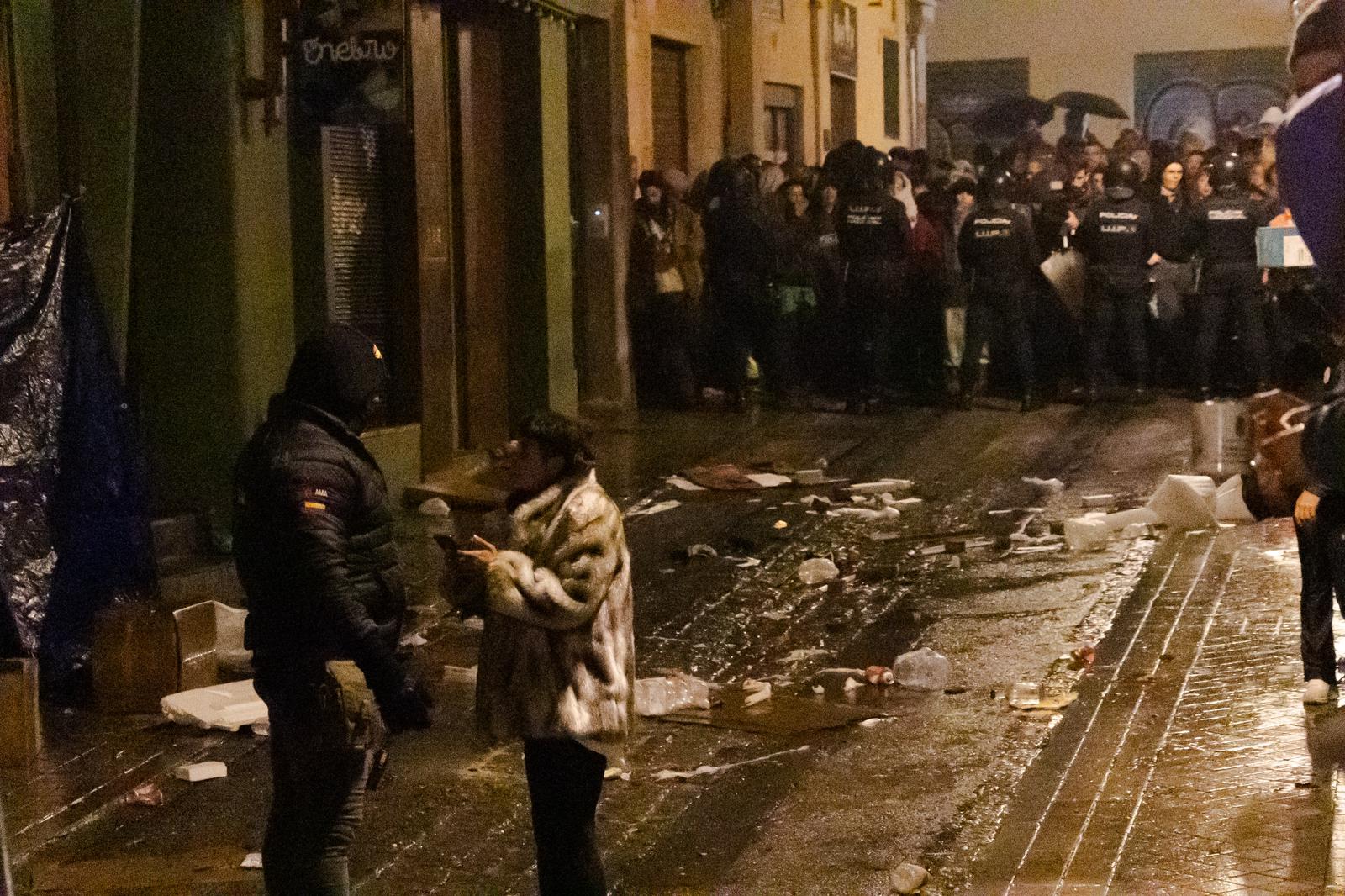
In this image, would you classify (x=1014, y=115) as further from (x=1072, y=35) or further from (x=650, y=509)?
(x=650, y=509)

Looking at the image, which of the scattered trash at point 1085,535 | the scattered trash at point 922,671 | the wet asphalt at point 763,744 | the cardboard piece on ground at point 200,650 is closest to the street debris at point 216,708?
the wet asphalt at point 763,744

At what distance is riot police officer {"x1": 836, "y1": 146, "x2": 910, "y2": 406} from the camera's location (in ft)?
61.8

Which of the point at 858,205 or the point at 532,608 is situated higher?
the point at 858,205

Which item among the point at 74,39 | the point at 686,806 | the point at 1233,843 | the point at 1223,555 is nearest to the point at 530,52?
the point at 74,39

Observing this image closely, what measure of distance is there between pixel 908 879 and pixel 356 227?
841 centimetres

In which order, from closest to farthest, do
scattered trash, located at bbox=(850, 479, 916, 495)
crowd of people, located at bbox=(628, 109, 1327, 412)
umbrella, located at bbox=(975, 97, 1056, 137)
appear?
1. scattered trash, located at bbox=(850, 479, 916, 495)
2. crowd of people, located at bbox=(628, 109, 1327, 412)
3. umbrella, located at bbox=(975, 97, 1056, 137)

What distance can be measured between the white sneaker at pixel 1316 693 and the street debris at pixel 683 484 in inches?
256

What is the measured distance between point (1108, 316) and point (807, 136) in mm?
10117

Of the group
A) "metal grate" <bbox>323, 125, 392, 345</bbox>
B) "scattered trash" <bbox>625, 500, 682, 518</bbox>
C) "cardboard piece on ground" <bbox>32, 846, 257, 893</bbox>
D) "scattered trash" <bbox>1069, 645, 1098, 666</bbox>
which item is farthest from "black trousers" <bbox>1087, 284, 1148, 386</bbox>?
"cardboard piece on ground" <bbox>32, 846, 257, 893</bbox>

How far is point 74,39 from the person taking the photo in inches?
429

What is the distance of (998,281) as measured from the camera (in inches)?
742

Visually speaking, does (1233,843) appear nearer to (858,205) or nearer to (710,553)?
(710,553)

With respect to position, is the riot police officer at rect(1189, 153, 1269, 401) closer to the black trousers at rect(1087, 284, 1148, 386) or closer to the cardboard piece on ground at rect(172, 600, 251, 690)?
the black trousers at rect(1087, 284, 1148, 386)

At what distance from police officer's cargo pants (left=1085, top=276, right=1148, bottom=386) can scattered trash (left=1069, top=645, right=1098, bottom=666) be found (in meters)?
9.87
